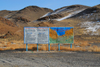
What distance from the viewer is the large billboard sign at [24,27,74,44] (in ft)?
55.7

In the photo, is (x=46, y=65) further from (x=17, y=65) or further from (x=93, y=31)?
(x=93, y=31)

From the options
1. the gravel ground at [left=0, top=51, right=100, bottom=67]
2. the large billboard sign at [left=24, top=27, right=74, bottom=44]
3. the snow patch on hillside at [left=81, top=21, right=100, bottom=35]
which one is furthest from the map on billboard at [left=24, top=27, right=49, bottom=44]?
the snow patch on hillside at [left=81, top=21, right=100, bottom=35]

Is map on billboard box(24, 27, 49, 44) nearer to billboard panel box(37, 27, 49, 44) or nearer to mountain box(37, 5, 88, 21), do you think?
billboard panel box(37, 27, 49, 44)

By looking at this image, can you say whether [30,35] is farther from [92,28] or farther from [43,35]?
[92,28]

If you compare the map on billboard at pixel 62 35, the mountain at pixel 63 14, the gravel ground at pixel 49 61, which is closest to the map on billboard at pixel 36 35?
the map on billboard at pixel 62 35

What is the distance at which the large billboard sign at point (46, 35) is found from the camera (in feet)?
55.7

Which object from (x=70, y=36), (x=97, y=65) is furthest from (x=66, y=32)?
(x=97, y=65)

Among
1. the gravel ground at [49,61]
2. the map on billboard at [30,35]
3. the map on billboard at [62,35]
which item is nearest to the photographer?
the gravel ground at [49,61]

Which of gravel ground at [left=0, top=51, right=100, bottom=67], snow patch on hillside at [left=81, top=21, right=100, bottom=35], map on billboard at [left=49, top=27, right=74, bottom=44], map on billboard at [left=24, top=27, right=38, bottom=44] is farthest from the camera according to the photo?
snow patch on hillside at [left=81, top=21, right=100, bottom=35]

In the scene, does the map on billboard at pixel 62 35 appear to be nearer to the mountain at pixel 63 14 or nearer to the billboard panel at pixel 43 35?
the billboard panel at pixel 43 35

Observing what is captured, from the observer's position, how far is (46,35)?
1714 centimetres

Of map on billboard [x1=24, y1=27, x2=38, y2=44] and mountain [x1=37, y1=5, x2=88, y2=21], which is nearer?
map on billboard [x1=24, y1=27, x2=38, y2=44]

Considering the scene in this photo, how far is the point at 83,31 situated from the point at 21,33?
16902 millimetres

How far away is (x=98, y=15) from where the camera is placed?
69938 mm
